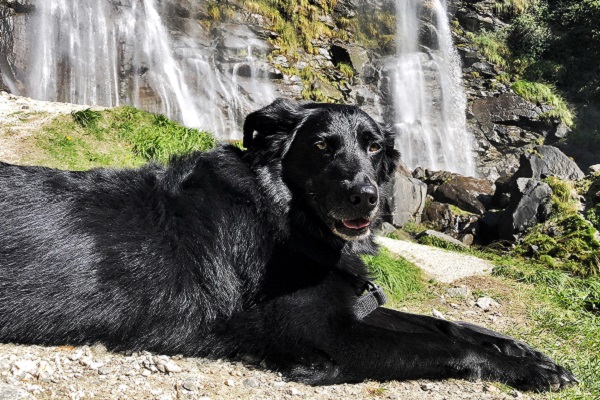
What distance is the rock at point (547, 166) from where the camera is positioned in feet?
45.4

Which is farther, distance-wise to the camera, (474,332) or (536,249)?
(536,249)

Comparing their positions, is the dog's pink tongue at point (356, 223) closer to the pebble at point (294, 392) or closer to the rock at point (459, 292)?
the pebble at point (294, 392)

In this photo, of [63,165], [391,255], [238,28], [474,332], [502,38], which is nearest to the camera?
[474,332]

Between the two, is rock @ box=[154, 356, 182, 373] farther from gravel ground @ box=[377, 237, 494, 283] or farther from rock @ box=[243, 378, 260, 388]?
gravel ground @ box=[377, 237, 494, 283]

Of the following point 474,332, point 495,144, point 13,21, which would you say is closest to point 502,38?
point 495,144

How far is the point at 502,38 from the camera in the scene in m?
25.1

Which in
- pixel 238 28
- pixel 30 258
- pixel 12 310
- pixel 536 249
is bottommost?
pixel 536 249

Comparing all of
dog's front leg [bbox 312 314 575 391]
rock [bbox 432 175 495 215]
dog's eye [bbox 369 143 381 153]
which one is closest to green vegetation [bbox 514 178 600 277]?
rock [bbox 432 175 495 215]

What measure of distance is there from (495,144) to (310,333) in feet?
70.2

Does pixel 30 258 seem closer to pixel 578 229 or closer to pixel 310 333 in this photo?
pixel 310 333

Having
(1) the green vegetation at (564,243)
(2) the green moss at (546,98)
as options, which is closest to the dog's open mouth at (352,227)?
(1) the green vegetation at (564,243)

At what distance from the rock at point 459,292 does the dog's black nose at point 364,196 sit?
264cm

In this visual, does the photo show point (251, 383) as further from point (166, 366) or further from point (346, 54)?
point (346, 54)

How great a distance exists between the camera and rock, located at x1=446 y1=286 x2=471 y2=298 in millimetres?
5211
